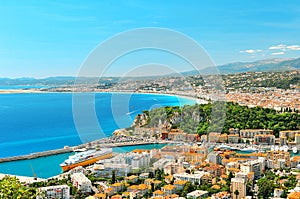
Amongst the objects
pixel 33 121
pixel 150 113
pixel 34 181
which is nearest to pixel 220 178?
pixel 34 181

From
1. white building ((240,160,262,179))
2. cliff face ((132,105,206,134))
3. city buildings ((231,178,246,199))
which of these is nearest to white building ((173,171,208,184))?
city buildings ((231,178,246,199))

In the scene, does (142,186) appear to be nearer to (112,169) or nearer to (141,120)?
(112,169)

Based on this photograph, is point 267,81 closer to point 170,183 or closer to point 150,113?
point 150,113

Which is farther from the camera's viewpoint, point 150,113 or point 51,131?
point 51,131

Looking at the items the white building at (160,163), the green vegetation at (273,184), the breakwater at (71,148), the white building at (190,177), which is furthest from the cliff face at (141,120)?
the green vegetation at (273,184)

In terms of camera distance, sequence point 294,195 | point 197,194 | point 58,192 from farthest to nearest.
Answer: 1. point 58,192
2. point 197,194
3. point 294,195

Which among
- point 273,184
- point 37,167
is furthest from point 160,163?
point 37,167

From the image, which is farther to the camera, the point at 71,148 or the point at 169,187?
the point at 71,148

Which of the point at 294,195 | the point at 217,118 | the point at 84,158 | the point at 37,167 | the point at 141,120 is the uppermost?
the point at 217,118
